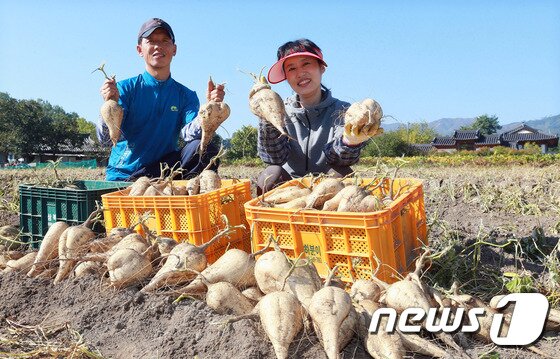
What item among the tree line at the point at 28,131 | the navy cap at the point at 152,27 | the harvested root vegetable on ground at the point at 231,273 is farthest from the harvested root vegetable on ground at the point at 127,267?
the tree line at the point at 28,131

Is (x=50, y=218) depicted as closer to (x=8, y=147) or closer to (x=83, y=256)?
(x=83, y=256)

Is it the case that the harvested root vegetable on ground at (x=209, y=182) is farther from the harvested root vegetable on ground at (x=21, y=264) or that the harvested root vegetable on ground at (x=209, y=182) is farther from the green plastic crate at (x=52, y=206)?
the harvested root vegetable on ground at (x=21, y=264)

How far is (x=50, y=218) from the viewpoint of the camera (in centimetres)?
438

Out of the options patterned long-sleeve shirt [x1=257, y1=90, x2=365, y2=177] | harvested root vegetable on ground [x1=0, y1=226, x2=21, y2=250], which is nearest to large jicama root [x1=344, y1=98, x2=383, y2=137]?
patterned long-sleeve shirt [x1=257, y1=90, x2=365, y2=177]

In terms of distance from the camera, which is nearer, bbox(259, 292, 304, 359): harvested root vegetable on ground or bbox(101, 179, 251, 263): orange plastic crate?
bbox(259, 292, 304, 359): harvested root vegetable on ground

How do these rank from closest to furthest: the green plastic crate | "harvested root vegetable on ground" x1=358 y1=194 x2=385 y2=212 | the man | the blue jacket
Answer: "harvested root vegetable on ground" x1=358 y1=194 x2=385 y2=212, the green plastic crate, the man, the blue jacket

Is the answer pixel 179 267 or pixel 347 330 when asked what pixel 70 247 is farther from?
pixel 347 330

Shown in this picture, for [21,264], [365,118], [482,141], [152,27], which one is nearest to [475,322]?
[365,118]

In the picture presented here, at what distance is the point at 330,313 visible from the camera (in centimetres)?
237

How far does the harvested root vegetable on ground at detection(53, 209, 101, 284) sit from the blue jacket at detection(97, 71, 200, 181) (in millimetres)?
1739

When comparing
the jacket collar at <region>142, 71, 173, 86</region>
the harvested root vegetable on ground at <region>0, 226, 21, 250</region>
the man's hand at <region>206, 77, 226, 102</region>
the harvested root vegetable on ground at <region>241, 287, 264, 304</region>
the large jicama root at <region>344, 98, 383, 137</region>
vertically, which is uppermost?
the jacket collar at <region>142, 71, 173, 86</region>

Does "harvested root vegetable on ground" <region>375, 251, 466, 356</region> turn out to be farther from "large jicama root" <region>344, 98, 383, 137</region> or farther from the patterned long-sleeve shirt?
the patterned long-sleeve shirt

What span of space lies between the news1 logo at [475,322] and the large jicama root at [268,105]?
1776mm

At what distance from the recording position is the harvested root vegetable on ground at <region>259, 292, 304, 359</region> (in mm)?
2363
